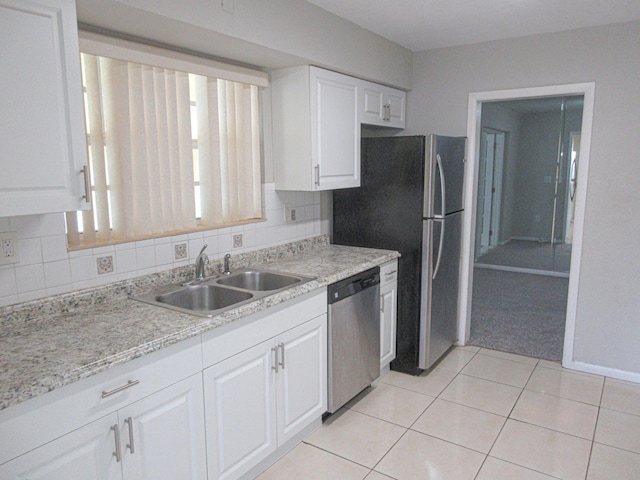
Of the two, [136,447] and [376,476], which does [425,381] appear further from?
[136,447]

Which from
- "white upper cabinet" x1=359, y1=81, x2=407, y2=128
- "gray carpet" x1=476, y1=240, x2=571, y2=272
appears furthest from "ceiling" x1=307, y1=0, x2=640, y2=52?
"gray carpet" x1=476, y1=240, x2=571, y2=272

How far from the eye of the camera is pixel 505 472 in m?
2.32

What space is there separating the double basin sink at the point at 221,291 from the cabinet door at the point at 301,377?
27 cm

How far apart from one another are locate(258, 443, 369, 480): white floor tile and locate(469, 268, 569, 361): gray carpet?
198 centimetres

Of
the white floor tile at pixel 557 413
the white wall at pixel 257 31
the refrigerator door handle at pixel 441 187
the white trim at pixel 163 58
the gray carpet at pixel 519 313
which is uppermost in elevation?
the white wall at pixel 257 31

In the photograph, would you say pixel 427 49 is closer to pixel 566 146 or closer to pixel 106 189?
pixel 106 189

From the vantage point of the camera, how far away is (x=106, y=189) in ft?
7.23

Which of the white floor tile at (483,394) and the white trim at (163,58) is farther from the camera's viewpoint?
the white floor tile at (483,394)

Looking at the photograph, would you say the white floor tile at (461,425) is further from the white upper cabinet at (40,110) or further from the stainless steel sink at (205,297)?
the white upper cabinet at (40,110)

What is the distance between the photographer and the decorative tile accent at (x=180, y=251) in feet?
8.13

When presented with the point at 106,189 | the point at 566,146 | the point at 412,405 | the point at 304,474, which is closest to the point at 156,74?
the point at 106,189

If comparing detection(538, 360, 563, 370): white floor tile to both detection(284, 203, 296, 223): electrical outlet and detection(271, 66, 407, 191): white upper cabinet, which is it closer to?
detection(271, 66, 407, 191): white upper cabinet

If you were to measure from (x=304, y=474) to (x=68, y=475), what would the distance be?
47.3 inches

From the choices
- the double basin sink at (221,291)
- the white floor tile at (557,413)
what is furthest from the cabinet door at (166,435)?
the white floor tile at (557,413)
